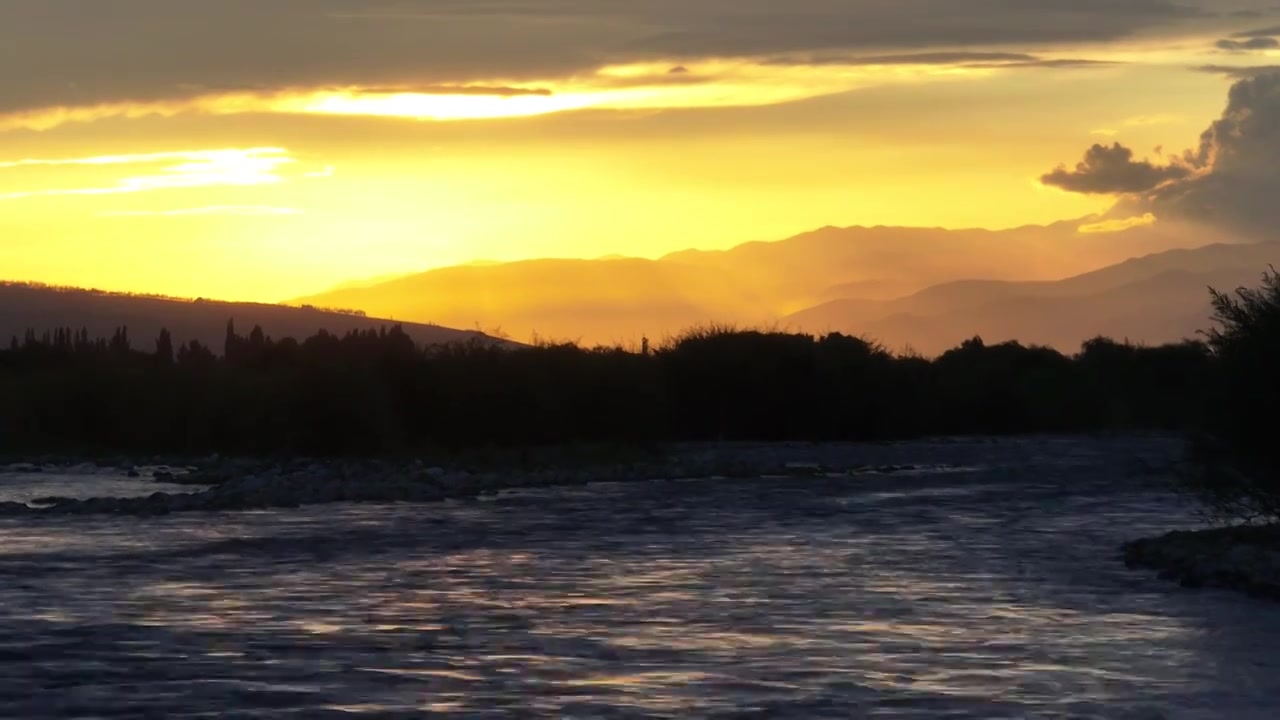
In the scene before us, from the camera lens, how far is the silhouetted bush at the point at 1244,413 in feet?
93.7

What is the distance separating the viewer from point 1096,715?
14.8 meters

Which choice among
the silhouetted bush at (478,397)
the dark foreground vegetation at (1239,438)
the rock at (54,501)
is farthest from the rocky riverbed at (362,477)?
the dark foreground vegetation at (1239,438)

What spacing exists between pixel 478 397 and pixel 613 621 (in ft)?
167

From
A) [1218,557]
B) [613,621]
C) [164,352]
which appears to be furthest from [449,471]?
[164,352]

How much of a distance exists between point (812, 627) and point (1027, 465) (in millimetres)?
42293

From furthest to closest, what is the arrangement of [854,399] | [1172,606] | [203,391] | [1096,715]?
[854,399], [203,391], [1172,606], [1096,715]

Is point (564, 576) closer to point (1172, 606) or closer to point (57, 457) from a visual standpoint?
point (1172, 606)

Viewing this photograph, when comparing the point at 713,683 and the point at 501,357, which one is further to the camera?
the point at 501,357

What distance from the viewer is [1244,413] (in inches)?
1134

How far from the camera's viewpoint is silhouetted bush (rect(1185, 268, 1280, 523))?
28.5 meters

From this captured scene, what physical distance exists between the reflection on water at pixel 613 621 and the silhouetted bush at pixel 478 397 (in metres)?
32.9

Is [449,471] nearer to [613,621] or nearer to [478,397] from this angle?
[478,397]

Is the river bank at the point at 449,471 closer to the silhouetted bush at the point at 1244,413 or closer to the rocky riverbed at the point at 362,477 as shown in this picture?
the rocky riverbed at the point at 362,477

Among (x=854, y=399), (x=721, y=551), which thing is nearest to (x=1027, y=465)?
(x=854, y=399)
